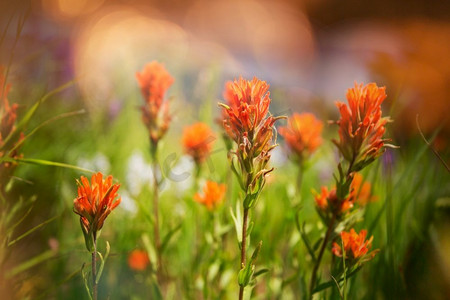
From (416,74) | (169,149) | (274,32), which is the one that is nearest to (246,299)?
(169,149)

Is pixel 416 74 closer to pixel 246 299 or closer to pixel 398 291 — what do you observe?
pixel 398 291

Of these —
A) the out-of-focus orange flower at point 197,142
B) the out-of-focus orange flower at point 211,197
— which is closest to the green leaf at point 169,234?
the out-of-focus orange flower at point 211,197

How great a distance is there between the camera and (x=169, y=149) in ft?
4.58

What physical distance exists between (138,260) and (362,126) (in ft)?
1.82

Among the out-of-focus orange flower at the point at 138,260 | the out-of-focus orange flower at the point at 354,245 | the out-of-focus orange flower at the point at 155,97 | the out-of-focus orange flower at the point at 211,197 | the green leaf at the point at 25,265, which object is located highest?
the out-of-focus orange flower at the point at 155,97

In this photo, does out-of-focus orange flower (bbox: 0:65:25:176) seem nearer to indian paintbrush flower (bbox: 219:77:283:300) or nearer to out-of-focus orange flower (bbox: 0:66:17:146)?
out-of-focus orange flower (bbox: 0:66:17:146)

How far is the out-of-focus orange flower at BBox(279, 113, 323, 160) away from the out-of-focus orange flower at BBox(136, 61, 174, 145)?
0.19m

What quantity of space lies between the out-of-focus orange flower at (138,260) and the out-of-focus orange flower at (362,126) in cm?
49

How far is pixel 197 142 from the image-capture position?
724 mm

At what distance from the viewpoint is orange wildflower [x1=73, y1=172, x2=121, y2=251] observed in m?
0.40

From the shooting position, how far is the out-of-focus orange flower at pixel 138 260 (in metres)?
0.81

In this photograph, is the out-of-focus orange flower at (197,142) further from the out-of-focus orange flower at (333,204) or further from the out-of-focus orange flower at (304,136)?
the out-of-focus orange flower at (333,204)

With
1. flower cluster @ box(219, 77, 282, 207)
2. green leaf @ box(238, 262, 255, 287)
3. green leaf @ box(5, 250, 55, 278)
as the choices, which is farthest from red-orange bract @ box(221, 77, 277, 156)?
green leaf @ box(5, 250, 55, 278)

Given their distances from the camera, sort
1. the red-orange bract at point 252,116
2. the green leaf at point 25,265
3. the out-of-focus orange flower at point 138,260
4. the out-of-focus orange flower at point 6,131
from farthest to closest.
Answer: the out-of-focus orange flower at point 138,260 < the green leaf at point 25,265 < the out-of-focus orange flower at point 6,131 < the red-orange bract at point 252,116
